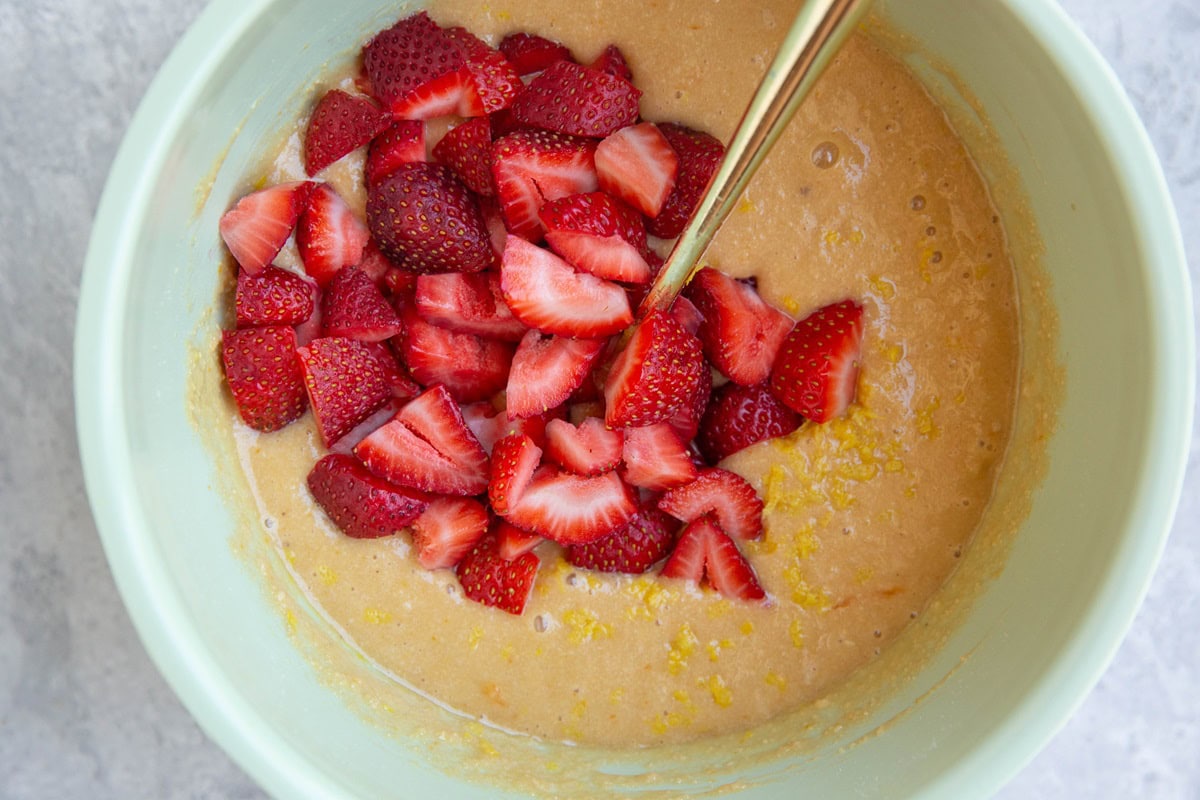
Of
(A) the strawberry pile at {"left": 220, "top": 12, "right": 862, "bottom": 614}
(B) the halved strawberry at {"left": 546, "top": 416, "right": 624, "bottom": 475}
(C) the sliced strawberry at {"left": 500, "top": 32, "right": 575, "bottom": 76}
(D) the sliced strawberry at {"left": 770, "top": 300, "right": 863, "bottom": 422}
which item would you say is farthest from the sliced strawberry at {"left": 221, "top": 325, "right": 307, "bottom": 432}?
(D) the sliced strawberry at {"left": 770, "top": 300, "right": 863, "bottom": 422}

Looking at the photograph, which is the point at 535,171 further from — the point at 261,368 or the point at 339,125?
the point at 261,368

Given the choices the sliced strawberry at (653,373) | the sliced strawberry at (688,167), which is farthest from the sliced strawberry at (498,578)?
the sliced strawberry at (688,167)

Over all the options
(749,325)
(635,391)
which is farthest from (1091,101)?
(635,391)

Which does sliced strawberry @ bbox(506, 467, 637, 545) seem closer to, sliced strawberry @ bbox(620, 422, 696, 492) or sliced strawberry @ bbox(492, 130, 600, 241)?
sliced strawberry @ bbox(620, 422, 696, 492)

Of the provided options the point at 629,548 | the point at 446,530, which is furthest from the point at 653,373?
the point at 446,530

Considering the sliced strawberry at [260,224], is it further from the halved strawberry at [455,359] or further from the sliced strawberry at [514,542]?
the sliced strawberry at [514,542]

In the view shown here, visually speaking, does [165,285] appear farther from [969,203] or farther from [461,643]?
[969,203]
